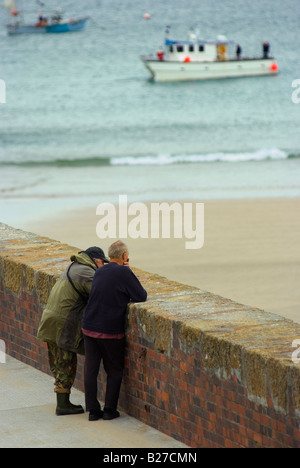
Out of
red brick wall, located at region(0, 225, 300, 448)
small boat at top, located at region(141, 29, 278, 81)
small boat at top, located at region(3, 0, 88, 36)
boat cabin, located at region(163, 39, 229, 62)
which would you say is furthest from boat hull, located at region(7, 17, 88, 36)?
red brick wall, located at region(0, 225, 300, 448)

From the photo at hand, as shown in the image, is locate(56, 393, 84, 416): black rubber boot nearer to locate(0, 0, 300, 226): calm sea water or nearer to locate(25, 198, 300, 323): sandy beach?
locate(25, 198, 300, 323): sandy beach

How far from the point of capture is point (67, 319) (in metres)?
7.00

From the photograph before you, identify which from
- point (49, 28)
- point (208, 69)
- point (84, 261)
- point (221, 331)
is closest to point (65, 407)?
point (84, 261)

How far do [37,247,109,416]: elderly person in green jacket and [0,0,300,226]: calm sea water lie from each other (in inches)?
509

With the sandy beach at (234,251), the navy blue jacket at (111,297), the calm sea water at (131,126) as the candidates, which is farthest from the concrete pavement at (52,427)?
the calm sea water at (131,126)

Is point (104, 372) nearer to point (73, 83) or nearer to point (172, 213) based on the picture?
point (172, 213)

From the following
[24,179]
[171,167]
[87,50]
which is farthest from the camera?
[87,50]

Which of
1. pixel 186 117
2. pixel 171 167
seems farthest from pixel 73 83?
pixel 171 167

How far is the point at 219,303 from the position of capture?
6.72 m

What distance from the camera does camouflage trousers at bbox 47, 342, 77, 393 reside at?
7012 millimetres

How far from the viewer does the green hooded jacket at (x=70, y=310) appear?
699 cm

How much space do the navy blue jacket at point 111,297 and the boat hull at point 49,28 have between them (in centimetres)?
9114

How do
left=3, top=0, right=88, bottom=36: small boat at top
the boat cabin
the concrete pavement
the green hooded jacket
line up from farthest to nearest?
left=3, top=0, right=88, bottom=36: small boat at top → the boat cabin → the green hooded jacket → the concrete pavement

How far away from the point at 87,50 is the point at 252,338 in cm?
7768
